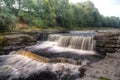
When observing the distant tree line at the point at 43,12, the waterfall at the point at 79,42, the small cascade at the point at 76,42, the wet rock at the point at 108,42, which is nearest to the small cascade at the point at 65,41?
the waterfall at the point at 79,42

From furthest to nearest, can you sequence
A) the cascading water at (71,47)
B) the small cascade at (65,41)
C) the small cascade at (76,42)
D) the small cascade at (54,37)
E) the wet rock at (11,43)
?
the small cascade at (54,37)
the small cascade at (65,41)
the small cascade at (76,42)
the wet rock at (11,43)
the cascading water at (71,47)

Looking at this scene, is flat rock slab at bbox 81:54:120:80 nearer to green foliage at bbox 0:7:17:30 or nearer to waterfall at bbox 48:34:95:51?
waterfall at bbox 48:34:95:51

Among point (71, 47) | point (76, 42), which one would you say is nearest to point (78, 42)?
point (76, 42)

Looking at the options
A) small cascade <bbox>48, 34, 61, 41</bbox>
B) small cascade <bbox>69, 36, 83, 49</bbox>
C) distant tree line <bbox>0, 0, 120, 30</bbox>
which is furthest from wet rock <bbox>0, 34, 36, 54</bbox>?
distant tree line <bbox>0, 0, 120, 30</bbox>

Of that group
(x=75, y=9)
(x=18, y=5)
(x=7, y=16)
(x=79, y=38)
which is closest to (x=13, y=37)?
(x=7, y=16)

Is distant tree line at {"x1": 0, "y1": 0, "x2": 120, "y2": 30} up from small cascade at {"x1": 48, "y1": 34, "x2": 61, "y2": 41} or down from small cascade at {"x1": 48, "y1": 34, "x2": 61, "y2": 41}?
up

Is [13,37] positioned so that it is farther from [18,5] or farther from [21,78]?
[18,5]

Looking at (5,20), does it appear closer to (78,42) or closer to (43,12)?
(78,42)

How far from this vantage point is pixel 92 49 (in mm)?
18406

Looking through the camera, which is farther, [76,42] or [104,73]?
[76,42]

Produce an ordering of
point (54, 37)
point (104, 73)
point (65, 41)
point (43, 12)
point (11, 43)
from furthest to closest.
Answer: point (43, 12) → point (54, 37) → point (65, 41) → point (11, 43) → point (104, 73)

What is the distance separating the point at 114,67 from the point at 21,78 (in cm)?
591

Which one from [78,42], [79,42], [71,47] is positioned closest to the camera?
[79,42]

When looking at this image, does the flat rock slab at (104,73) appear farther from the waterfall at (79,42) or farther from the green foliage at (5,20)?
the green foliage at (5,20)
